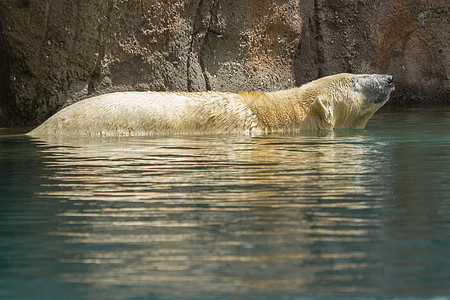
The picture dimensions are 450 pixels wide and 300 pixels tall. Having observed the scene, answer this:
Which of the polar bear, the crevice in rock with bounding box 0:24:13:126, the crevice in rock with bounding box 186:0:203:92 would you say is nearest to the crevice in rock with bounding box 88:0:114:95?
the crevice in rock with bounding box 0:24:13:126

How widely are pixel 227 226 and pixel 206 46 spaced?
353 inches

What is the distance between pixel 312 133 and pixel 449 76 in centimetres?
768

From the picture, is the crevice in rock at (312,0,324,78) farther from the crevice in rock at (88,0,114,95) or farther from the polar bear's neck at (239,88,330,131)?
the crevice in rock at (88,0,114,95)

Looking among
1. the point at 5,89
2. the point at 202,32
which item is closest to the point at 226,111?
the point at 202,32

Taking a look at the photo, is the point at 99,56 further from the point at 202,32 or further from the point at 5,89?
the point at 202,32

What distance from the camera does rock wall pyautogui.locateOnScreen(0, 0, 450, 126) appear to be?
10.2 meters

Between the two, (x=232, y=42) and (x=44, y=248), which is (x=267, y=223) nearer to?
(x=44, y=248)

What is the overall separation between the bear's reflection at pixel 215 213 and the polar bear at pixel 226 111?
6.81ft

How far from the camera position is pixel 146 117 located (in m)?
8.72

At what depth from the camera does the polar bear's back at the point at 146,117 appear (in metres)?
8.62

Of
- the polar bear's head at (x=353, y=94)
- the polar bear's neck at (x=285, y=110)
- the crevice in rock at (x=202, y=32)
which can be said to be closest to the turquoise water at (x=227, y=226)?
the polar bear's neck at (x=285, y=110)

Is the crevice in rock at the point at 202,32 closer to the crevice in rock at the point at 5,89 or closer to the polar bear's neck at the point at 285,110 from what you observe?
the polar bear's neck at the point at 285,110

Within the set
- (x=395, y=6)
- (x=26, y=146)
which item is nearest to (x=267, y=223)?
(x=26, y=146)

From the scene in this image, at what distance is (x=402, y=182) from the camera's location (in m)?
4.50
